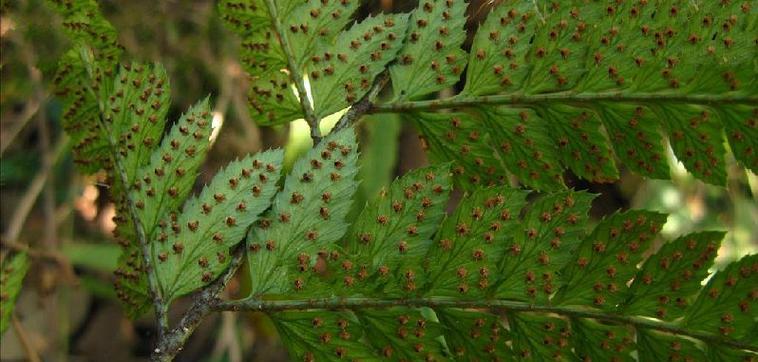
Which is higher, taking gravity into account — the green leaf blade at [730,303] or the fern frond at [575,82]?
the fern frond at [575,82]

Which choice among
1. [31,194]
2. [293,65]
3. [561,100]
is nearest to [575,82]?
[561,100]

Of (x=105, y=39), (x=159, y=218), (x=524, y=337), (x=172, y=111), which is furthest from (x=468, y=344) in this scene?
(x=172, y=111)

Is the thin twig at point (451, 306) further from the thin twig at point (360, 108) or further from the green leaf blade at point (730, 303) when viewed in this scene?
the thin twig at point (360, 108)

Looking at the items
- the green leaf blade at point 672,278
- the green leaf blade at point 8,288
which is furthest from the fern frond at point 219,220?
the green leaf blade at point 672,278

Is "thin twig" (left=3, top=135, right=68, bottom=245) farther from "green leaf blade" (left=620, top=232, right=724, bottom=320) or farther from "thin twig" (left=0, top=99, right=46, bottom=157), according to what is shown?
"green leaf blade" (left=620, top=232, right=724, bottom=320)

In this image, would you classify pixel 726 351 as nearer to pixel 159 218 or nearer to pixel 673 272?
pixel 673 272
